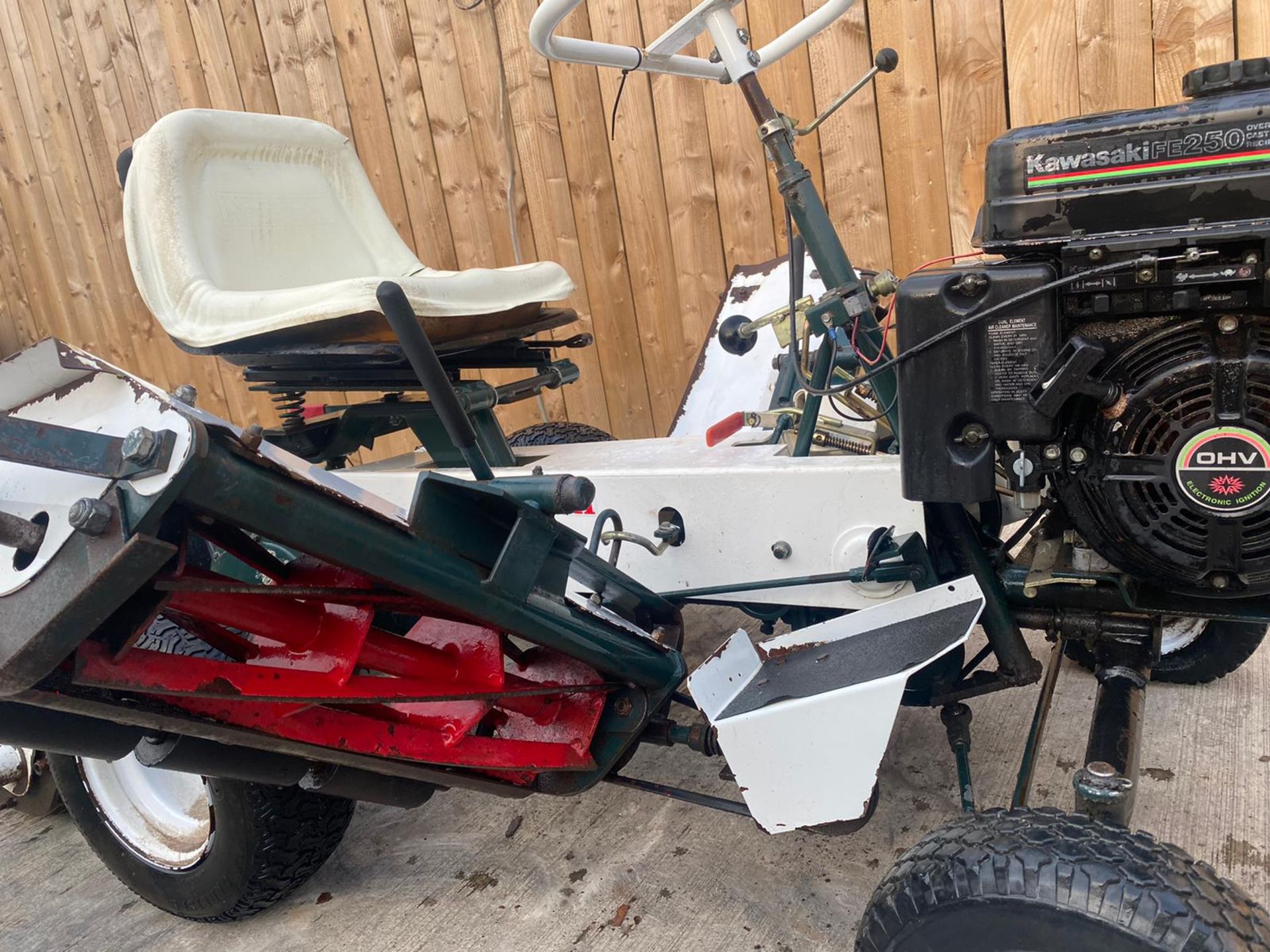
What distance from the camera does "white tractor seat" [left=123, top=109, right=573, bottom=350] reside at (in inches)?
82.9

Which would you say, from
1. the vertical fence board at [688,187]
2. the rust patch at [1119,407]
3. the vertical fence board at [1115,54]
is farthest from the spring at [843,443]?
the vertical fence board at [688,187]

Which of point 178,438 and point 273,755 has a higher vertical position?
point 178,438

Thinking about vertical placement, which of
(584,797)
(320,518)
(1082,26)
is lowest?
(584,797)

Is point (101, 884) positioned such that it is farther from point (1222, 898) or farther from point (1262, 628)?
point (1262, 628)

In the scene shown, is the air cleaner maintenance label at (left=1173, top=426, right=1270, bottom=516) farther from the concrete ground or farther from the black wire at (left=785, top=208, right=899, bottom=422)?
the concrete ground

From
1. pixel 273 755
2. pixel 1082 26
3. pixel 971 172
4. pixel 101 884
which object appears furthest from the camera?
pixel 971 172

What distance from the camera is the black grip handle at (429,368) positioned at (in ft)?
4.39

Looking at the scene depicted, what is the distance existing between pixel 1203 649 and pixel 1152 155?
4.87ft

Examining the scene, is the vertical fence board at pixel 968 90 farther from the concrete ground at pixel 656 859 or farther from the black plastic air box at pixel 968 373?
the black plastic air box at pixel 968 373

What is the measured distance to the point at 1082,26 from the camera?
2.87 meters

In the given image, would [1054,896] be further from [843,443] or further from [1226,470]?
[843,443]

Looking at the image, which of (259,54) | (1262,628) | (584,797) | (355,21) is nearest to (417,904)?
(584,797)

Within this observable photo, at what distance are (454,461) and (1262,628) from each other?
193 centimetres

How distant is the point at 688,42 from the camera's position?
1922 millimetres
